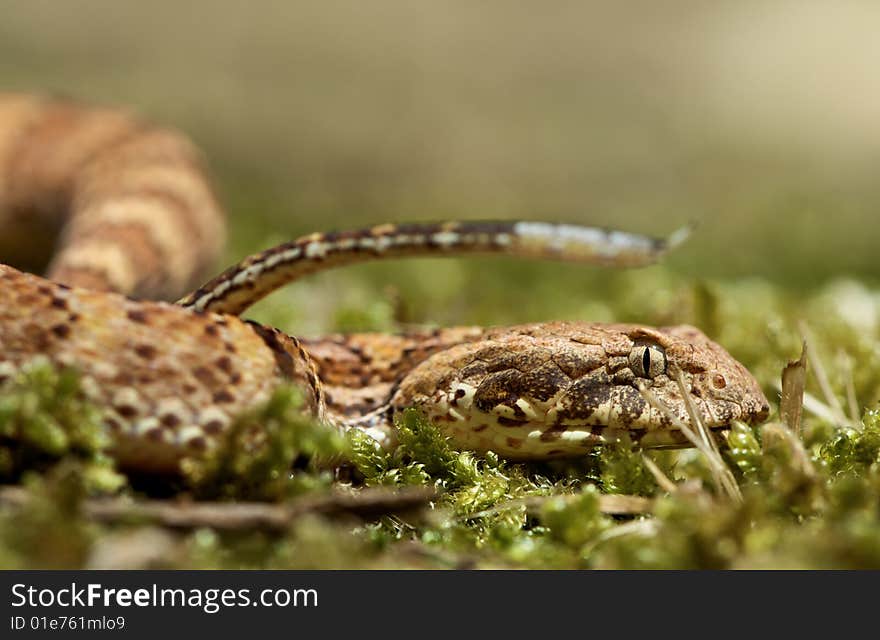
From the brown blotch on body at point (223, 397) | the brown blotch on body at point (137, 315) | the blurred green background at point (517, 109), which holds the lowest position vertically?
the brown blotch on body at point (223, 397)

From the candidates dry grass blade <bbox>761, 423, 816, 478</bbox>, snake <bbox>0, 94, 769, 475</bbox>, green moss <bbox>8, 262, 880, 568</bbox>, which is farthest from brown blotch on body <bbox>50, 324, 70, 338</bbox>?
dry grass blade <bbox>761, 423, 816, 478</bbox>

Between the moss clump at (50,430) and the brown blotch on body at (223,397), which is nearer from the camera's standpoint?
the moss clump at (50,430)

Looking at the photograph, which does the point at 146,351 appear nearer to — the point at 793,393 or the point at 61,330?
the point at 61,330

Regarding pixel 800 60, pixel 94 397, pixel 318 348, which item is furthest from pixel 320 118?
pixel 94 397

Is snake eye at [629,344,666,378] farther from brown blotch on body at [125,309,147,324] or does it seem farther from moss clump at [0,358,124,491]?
moss clump at [0,358,124,491]

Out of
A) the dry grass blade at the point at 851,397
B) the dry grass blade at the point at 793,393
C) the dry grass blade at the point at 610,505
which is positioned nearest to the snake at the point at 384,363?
the dry grass blade at the point at 793,393

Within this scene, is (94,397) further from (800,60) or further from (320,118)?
(800,60)

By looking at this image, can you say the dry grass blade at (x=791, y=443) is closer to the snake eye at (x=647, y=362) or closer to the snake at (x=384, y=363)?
the snake at (x=384, y=363)

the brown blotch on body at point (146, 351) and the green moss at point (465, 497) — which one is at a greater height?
the brown blotch on body at point (146, 351)
